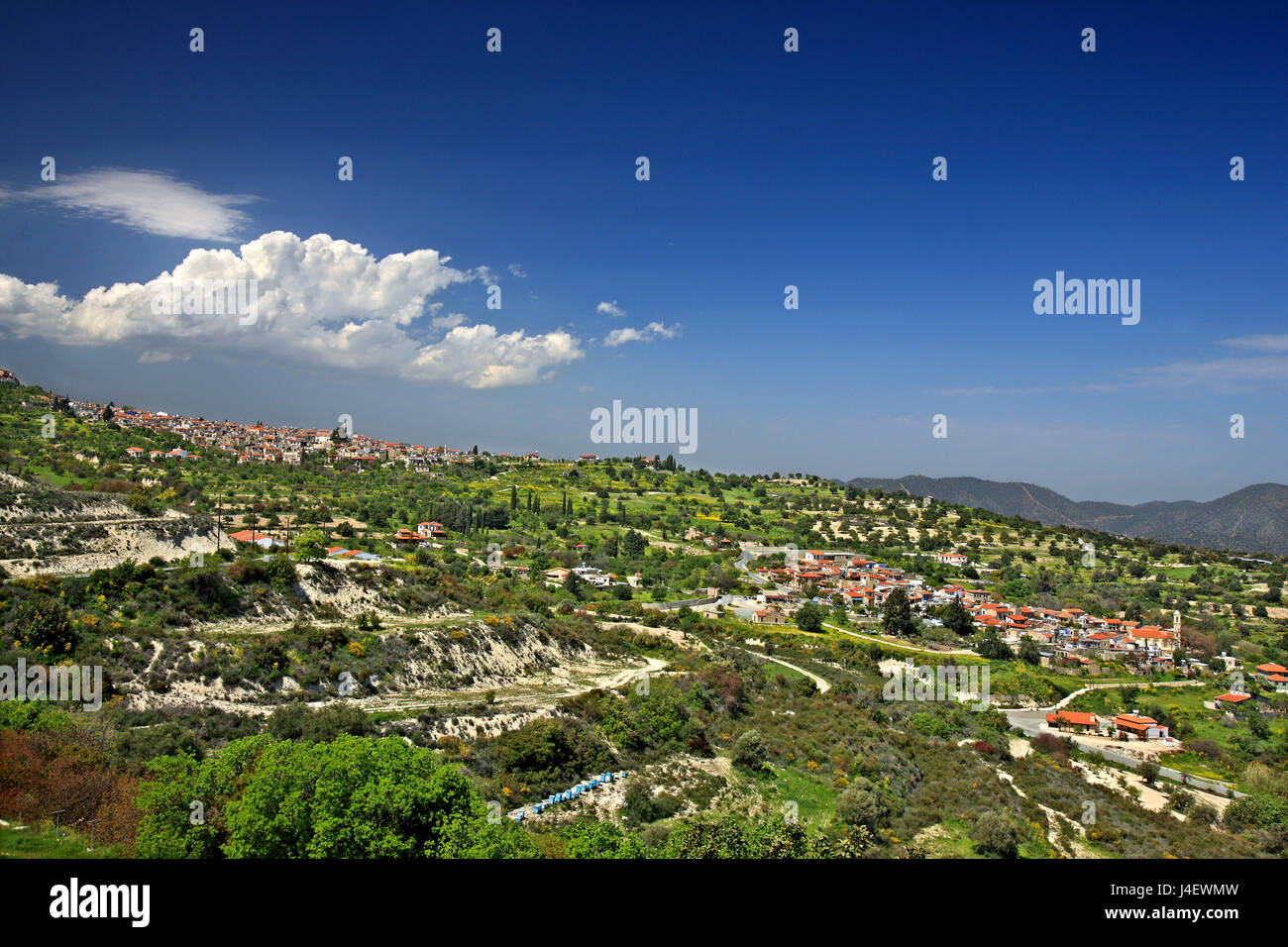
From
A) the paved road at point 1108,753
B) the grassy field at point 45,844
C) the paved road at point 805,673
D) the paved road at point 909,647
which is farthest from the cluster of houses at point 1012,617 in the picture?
the grassy field at point 45,844

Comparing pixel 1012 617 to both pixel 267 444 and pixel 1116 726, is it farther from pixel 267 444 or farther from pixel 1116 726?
pixel 267 444

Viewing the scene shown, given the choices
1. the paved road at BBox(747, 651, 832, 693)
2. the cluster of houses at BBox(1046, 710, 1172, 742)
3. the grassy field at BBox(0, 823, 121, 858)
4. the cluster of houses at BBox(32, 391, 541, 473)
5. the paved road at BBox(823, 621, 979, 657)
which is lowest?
the cluster of houses at BBox(1046, 710, 1172, 742)

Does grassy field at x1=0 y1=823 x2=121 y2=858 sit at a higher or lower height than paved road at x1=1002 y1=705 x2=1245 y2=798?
higher

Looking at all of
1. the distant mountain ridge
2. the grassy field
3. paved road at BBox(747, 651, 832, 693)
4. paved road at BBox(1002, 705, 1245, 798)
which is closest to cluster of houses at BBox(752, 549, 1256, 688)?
paved road at BBox(747, 651, 832, 693)

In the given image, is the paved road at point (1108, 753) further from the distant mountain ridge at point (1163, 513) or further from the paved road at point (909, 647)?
the distant mountain ridge at point (1163, 513)

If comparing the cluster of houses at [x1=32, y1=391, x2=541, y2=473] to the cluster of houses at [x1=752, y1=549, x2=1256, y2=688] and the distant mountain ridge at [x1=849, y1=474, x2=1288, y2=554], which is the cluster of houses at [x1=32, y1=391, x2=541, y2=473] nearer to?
the cluster of houses at [x1=752, y1=549, x2=1256, y2=688]

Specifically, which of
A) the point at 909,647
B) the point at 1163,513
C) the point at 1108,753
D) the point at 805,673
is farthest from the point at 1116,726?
the point at 1163,513
